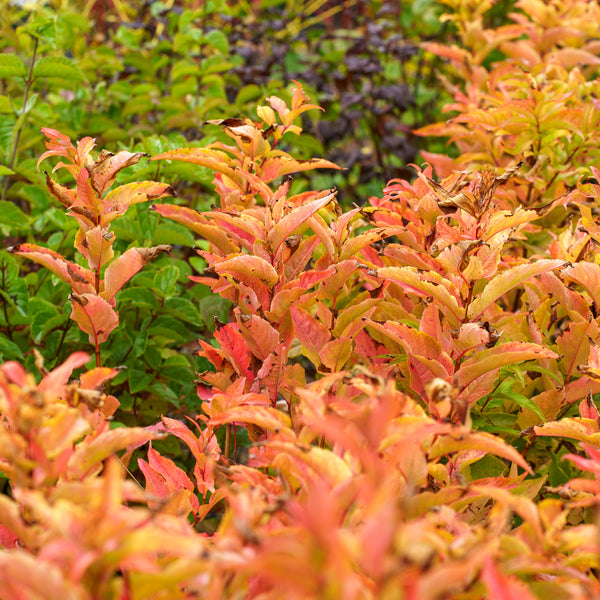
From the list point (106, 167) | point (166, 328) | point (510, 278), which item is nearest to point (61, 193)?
point (106, 167)

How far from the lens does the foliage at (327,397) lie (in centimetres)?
59

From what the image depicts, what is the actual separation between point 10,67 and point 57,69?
0.13 m

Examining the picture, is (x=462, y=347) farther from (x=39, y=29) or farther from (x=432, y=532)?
(x=39, y=29)

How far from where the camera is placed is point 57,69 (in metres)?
1.89

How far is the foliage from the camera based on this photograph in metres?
0.59

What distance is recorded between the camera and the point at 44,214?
1837mm

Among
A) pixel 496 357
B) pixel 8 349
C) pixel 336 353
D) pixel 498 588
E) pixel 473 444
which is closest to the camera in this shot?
pixel 498 588

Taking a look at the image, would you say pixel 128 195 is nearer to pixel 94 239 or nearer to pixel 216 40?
pixel 94 239

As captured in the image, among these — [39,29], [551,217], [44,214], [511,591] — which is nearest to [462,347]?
[511,591]

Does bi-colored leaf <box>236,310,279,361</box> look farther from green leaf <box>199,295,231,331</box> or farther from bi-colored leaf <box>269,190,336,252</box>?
green leaf <box>199,295,231,331</box>

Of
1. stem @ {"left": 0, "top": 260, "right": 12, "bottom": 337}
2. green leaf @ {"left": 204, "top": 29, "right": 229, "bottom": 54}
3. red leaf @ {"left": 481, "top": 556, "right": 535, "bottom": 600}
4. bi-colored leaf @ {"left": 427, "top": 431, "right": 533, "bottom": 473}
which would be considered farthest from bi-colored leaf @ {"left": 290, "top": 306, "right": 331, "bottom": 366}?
green leaf @ {"left": 204, "top": 29, "right": 229, "bottom": 54}

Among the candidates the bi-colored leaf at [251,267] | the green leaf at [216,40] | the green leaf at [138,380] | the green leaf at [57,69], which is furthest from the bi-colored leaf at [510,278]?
the green leaf at [216,40]

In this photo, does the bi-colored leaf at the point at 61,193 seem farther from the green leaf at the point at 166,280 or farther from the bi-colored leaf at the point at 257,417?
the bi-colored leaf at the point at 257,417

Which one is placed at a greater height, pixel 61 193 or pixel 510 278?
pixel 61 193
